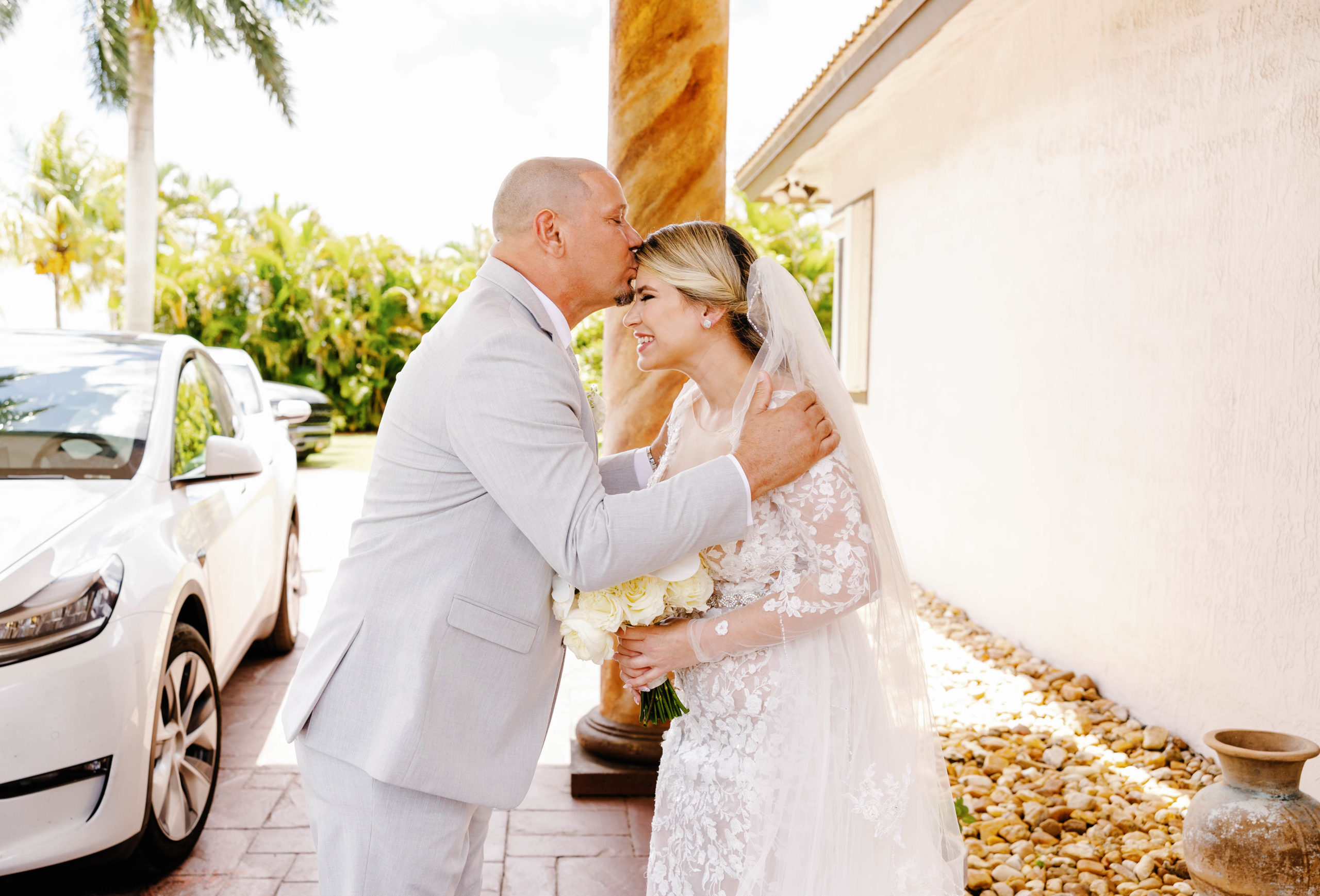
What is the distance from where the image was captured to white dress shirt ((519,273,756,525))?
196 centimetres

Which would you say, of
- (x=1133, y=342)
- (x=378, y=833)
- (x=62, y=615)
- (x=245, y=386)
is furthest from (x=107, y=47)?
(x=378, y=833)

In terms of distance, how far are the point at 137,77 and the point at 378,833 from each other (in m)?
19.6

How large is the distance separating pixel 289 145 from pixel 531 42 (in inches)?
1525

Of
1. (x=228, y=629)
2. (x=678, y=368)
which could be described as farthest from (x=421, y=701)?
(x=228, y=629)

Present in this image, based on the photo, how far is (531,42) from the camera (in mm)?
114250

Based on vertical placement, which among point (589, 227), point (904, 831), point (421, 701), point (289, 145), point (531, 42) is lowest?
point (904, 831)

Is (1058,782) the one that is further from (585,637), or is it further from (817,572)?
(585,637)

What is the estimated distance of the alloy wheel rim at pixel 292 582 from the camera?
608 centimetres

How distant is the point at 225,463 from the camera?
4.01 meters

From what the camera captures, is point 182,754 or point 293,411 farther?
point 293,411

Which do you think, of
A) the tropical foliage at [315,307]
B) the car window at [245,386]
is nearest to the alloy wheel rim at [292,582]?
the car window at [245,386]

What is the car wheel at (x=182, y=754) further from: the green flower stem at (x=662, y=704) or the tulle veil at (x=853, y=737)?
the tulle veil at (x=853, y=737)

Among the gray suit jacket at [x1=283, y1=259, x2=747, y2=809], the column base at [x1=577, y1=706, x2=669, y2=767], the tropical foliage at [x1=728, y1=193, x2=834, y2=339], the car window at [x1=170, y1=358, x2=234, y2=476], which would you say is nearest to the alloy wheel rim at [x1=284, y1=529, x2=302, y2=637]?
the car window at [x1=170, y1=358, x2=234, y2=476]

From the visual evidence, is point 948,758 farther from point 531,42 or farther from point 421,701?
point 531,42
